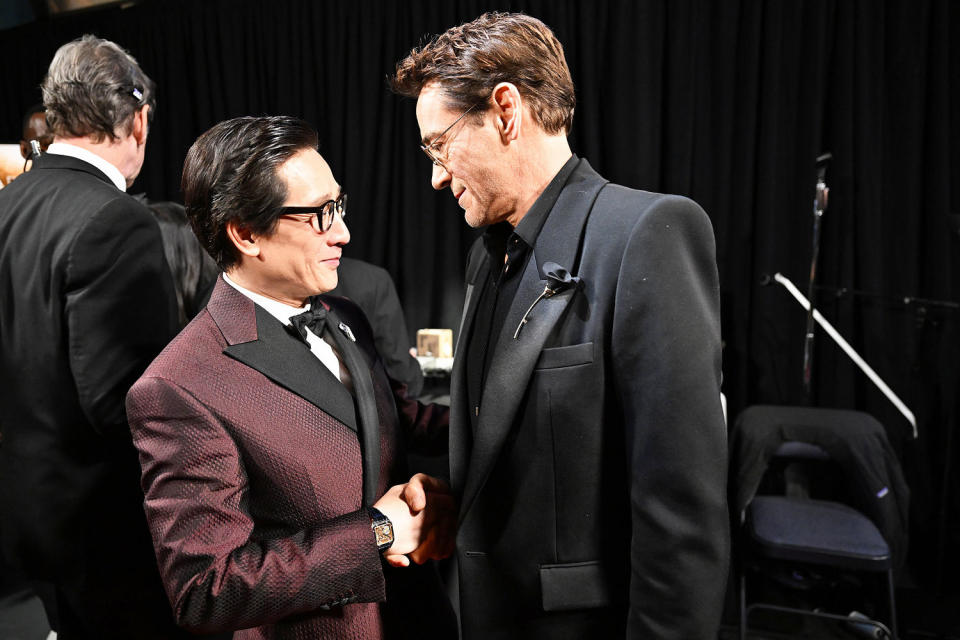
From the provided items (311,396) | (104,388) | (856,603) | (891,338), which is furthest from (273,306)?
(891,338)

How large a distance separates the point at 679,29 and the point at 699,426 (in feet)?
11.0

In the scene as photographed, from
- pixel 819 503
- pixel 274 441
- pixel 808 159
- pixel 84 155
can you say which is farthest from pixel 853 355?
pixel 84 155

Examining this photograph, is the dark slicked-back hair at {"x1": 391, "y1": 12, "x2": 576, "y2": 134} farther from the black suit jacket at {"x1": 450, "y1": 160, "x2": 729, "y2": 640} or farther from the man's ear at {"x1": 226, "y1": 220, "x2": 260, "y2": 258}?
the man's ear at {"x1": 226, "y1": 220, "x2": 260, "y2": 258}

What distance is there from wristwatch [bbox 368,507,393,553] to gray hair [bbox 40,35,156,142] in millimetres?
1320

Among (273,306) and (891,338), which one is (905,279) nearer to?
(891,338)

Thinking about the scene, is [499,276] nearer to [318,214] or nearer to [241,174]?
[318,214]

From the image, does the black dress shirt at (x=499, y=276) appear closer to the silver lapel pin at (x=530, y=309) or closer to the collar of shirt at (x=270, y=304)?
the silver lapel pin at (x=530, y=309)

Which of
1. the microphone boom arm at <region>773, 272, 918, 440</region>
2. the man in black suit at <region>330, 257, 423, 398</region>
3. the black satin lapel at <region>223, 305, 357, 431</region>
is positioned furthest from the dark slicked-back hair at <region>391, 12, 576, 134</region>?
the microphone boom arm at <region>773, 272, 918, 440</region>

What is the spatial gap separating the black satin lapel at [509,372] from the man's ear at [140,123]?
4.38 ft

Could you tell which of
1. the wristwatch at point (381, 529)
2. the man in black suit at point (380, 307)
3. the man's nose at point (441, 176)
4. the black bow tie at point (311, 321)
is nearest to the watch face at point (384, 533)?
the wristwatch at point (381, 529)

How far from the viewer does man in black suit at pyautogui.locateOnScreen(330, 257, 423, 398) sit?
3039mm

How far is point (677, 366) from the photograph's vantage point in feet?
3.22

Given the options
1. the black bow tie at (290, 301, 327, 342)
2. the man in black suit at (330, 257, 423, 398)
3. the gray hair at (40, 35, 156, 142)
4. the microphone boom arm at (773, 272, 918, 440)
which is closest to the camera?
the black bow tie at (290, 301, 327, 342)

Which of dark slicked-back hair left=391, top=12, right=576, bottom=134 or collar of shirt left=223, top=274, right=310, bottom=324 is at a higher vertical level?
dark slicked-back hair left=391, top=12, right=576, bottom=134
